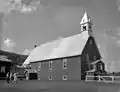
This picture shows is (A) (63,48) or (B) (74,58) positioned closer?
(B) (74,58)

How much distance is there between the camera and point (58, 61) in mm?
44219

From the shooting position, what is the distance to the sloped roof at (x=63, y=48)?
4116 cm

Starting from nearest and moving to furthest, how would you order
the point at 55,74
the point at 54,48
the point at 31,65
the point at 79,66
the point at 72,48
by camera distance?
the point at 79,66
the point at 72,48
the point at 55,74
the point at 54,48
the point at 31,65

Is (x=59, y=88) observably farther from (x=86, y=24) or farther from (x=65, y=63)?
(x=86, y=24)

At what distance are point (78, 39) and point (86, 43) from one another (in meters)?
3.58

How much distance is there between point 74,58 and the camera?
39969mm

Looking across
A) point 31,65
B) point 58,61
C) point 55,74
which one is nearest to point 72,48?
point 58,61

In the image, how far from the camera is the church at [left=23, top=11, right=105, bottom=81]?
3875 cm

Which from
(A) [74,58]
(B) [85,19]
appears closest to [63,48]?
(A) [74,58]

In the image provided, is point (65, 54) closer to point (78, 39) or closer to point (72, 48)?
point (72, 48)

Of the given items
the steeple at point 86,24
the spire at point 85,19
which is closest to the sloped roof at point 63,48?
the steeple at point 86,24

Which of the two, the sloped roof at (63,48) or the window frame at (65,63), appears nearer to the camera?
the sloped roof at (63,48)

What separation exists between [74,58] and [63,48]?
6416 millimetres

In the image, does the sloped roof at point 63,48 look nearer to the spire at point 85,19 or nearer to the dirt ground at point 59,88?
the spire at point 85,19
